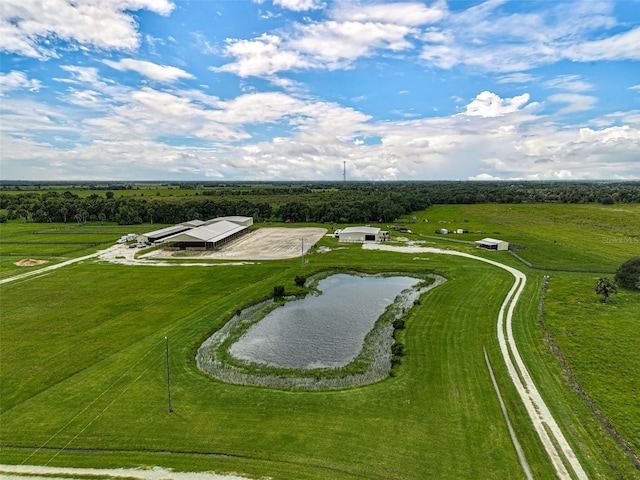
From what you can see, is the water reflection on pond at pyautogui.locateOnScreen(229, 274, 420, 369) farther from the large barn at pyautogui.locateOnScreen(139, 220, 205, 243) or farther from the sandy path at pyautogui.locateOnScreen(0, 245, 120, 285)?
the large barn at pyautogui.locateOnScreen(139, 220, 205, 243)

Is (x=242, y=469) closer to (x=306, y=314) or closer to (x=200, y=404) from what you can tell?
(x=200, y=404)

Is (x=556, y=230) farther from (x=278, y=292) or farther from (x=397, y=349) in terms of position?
(x=397, y=349)

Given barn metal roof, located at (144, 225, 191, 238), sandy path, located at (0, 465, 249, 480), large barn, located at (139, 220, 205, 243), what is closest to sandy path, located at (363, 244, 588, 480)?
sandy path, located at (0, 465, 249, 480)

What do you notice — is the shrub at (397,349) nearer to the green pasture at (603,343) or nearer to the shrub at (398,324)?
the shrub at (398,324)

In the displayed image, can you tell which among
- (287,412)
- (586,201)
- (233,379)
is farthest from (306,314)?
(586,201)

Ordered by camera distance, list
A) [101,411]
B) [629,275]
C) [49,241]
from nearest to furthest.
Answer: [101,411] < [629,275] < [49,241]

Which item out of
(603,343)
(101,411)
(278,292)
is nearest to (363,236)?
(278,292)
